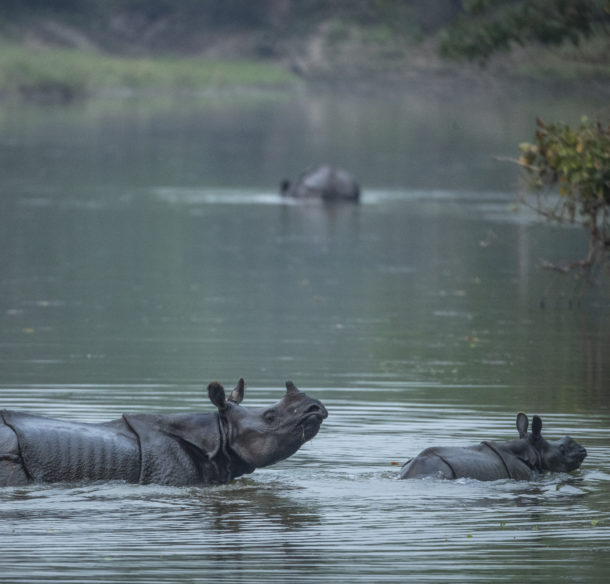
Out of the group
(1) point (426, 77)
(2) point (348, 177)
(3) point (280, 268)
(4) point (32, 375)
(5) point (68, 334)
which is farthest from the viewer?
(1) point (426, 77)

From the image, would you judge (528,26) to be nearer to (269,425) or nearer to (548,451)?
(548,451)

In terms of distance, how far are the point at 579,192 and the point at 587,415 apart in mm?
4840

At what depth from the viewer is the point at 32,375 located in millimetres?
15633

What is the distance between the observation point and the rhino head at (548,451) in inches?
476

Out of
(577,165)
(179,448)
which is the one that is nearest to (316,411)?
(179,448)

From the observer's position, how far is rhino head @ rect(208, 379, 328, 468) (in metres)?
11.2

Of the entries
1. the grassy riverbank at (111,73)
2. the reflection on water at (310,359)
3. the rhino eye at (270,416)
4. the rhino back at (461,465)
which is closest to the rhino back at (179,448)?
the reflection on water at (310,359)

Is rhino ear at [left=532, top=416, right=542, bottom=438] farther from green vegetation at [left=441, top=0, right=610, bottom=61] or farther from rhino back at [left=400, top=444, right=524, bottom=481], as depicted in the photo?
green vegetation at [left=441, top=0, right=610, bottom=61]

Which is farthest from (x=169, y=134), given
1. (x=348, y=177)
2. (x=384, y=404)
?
(x=384, y=404)

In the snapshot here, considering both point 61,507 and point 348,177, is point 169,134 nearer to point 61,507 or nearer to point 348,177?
point 348,177

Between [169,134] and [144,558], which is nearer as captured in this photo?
[144,558]

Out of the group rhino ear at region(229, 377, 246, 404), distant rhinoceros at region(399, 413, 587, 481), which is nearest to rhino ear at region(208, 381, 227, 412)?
rhino ear at region(229, 377, 246, 404)

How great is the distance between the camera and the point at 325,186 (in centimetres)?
3622

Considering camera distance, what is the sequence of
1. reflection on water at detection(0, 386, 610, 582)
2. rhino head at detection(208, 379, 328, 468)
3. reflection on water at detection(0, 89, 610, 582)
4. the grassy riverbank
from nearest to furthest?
reflection on water at detection(0, 386, 610, 582) < reflection on water at detection(0, 89, 610, 582) < rhino head at detection(208, 379, 328, 468) < the grassy riverbank
